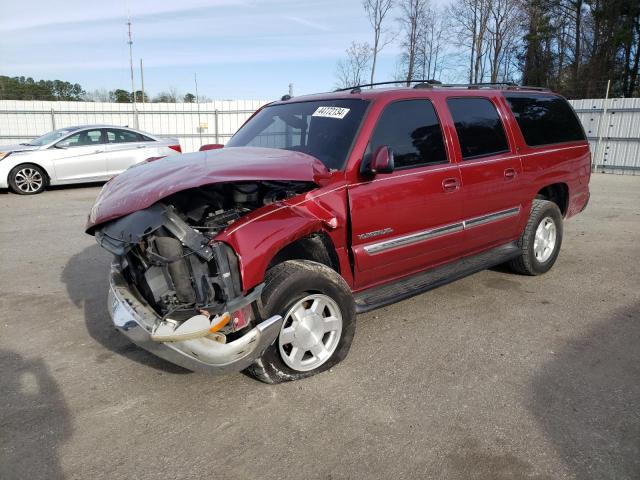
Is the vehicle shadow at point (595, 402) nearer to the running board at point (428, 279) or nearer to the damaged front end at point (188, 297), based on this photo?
the running board at point (428, 279)

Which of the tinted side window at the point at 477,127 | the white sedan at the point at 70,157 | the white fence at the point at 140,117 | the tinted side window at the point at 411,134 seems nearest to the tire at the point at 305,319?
the tinted side window at the point at 411,134

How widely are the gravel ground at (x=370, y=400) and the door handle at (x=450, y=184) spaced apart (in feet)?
3.74

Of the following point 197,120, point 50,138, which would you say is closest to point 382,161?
point 50,138

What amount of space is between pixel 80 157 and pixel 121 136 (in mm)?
1134

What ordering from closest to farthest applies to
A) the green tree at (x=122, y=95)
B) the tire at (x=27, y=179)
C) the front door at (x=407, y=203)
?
the front door at (x=407, y=203) < the tire at (x=27, y=179) < the green tree at (x=122, y=95)

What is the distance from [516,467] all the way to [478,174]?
2.59m

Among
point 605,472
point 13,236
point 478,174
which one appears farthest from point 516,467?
point 13,236

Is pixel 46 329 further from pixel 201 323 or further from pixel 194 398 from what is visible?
pixel 201 323

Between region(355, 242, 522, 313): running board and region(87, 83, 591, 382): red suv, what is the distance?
0.05 feet

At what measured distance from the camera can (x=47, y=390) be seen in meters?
3.12

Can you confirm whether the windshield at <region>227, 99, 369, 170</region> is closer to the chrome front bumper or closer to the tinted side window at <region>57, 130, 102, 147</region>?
the chrome front bumper

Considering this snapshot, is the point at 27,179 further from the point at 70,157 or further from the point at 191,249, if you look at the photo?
the point at 191,249

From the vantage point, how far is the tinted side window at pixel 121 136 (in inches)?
460

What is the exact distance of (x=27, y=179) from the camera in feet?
35.5
